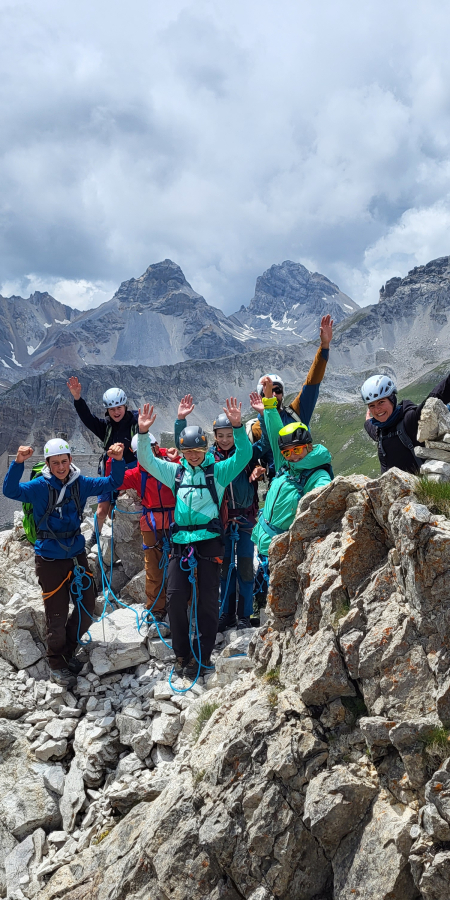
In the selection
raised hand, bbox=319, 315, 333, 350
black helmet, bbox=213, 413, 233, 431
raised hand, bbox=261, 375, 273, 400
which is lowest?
black helmet, bbox=213, 413, 233, 431

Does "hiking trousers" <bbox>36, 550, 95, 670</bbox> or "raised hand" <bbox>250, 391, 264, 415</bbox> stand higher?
"raised hand" <bbox>250, 391, 264, 415</bbox>

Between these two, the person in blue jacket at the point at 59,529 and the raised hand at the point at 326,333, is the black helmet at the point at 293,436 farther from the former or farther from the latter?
the person in blue jacket at the point at 59,529

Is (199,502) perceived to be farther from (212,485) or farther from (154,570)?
(154,570)

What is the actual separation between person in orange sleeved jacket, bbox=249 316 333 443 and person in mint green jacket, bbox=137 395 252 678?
5.53 feet

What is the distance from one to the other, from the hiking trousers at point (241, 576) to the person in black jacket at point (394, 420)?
3.62 meters

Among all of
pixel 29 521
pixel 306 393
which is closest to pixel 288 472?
pixel 306 393

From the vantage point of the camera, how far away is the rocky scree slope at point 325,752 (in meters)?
4.54

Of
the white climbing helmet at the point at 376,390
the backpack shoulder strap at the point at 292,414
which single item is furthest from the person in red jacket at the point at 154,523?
the white climbing helmet at the point at 376,390

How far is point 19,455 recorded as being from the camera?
941cm

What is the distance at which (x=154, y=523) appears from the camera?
1116 centimetres

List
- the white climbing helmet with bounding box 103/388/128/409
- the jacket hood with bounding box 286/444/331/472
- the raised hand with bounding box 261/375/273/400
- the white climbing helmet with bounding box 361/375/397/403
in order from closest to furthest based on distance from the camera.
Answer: the jacket hood with bounding box 286/444/331/472 < the white climbing helmet with bounding box 361/375/397/403 < the raised hand with bounding box 261/375/273/400 < the white climbing helmet with bounding box 103/388/128/409

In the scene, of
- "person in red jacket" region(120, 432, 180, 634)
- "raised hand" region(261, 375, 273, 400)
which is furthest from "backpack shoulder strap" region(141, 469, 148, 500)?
"raised hand" region(261, 375, 273, 400)

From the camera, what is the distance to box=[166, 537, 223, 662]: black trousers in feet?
30.0

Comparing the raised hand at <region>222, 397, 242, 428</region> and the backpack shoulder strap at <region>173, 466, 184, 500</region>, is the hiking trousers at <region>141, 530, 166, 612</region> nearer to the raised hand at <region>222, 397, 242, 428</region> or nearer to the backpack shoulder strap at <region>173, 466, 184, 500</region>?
the backpack shoulder strap at <region>173, 466, 184, 500</region>
